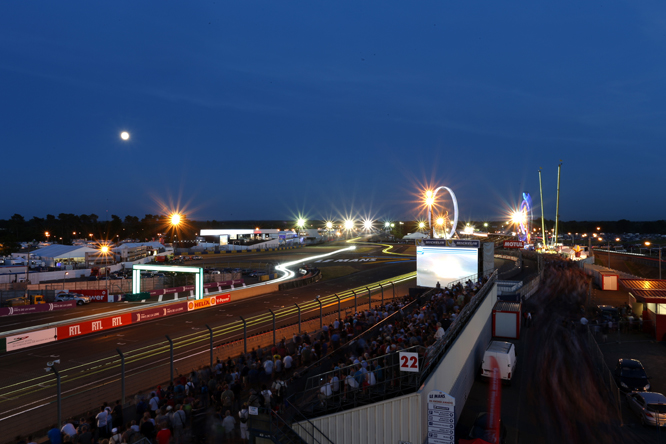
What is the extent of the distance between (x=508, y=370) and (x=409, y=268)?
1423 inches

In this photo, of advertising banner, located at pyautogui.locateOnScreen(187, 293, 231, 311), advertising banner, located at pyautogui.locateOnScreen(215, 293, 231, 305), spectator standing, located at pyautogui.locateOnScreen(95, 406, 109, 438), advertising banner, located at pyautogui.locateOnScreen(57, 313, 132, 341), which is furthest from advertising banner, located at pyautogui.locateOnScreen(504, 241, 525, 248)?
spectator standing, located at pyautogui.locateOnScreen(95, 406, 109, 438)

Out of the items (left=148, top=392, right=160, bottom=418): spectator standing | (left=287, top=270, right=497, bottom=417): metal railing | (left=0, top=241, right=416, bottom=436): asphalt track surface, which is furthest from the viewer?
(left=0, top=241, right=416, bottom=436): asphalt track surface

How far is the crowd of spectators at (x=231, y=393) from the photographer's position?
28.3 ft

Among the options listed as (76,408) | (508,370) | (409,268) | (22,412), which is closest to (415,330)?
(508,370)

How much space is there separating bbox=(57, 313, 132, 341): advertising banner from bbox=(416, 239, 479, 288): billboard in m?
19.3

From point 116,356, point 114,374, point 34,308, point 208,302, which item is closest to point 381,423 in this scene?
point 114,374

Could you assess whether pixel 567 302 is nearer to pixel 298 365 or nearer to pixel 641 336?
pixel 641 336

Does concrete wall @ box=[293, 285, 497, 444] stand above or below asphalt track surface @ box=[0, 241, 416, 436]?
above

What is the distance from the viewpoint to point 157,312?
2483cm

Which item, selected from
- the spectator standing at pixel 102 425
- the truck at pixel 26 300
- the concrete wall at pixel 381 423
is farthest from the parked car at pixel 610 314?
the truck at pixel 26 300

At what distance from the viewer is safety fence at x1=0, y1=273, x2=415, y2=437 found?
36.6 ft

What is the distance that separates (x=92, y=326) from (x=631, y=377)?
23.0 metres

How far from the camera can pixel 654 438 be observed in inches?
423

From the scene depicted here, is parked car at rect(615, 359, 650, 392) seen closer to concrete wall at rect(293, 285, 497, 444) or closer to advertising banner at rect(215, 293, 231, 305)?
concrete wall at rect(293, 285, 497, 444)
